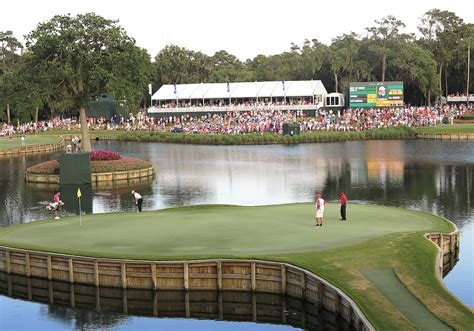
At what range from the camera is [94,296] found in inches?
1216

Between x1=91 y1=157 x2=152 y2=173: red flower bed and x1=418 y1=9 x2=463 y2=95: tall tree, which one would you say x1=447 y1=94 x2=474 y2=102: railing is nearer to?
x1=418 y1=9 x2=463 y2=95: tall tree

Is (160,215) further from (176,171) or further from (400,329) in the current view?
(176,171)

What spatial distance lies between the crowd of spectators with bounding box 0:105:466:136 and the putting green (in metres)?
68.5

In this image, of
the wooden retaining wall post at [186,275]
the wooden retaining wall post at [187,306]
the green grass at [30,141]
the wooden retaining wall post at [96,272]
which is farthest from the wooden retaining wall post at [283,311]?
the green grass at [30,141]

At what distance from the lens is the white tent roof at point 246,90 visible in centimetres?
13575

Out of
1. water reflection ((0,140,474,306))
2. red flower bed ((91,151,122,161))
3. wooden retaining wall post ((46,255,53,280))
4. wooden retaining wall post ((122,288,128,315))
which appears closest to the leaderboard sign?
water reflection ((0,140,474,306))

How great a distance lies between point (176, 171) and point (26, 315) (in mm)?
43905

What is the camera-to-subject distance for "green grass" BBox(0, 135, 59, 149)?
104 metres

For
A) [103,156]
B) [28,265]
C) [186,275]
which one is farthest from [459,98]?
[28,265]

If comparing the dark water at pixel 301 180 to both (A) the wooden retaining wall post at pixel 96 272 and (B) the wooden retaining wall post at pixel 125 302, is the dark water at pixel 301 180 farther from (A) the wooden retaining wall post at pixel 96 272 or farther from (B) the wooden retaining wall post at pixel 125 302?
(B) the wooden retaining wall post at pixel 125 302

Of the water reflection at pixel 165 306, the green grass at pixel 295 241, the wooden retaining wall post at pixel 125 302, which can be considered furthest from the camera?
the wooden retaining wall post at pixel 125 302

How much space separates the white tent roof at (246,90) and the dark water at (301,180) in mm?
40125

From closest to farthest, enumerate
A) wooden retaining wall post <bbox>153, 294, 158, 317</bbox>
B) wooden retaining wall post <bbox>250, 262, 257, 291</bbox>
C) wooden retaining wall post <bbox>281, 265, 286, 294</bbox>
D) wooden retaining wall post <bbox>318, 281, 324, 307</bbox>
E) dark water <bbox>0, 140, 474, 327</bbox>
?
wooden retaining wall post <bbox>318, 281, 324, 307</bbox>
wooden retaining wall post <bbox>153, 294, 158, 317</bbox>
wooden retaining wall post <bbox>281, 265, 286, 294</bbox>
wooden retaining wall post <bbox>250, 262, 257, 291</bbox>
dark water <bbox>0, 140, 474, 327</bbox>

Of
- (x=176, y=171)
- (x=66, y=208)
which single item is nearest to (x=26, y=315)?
(x=66, y=208)
